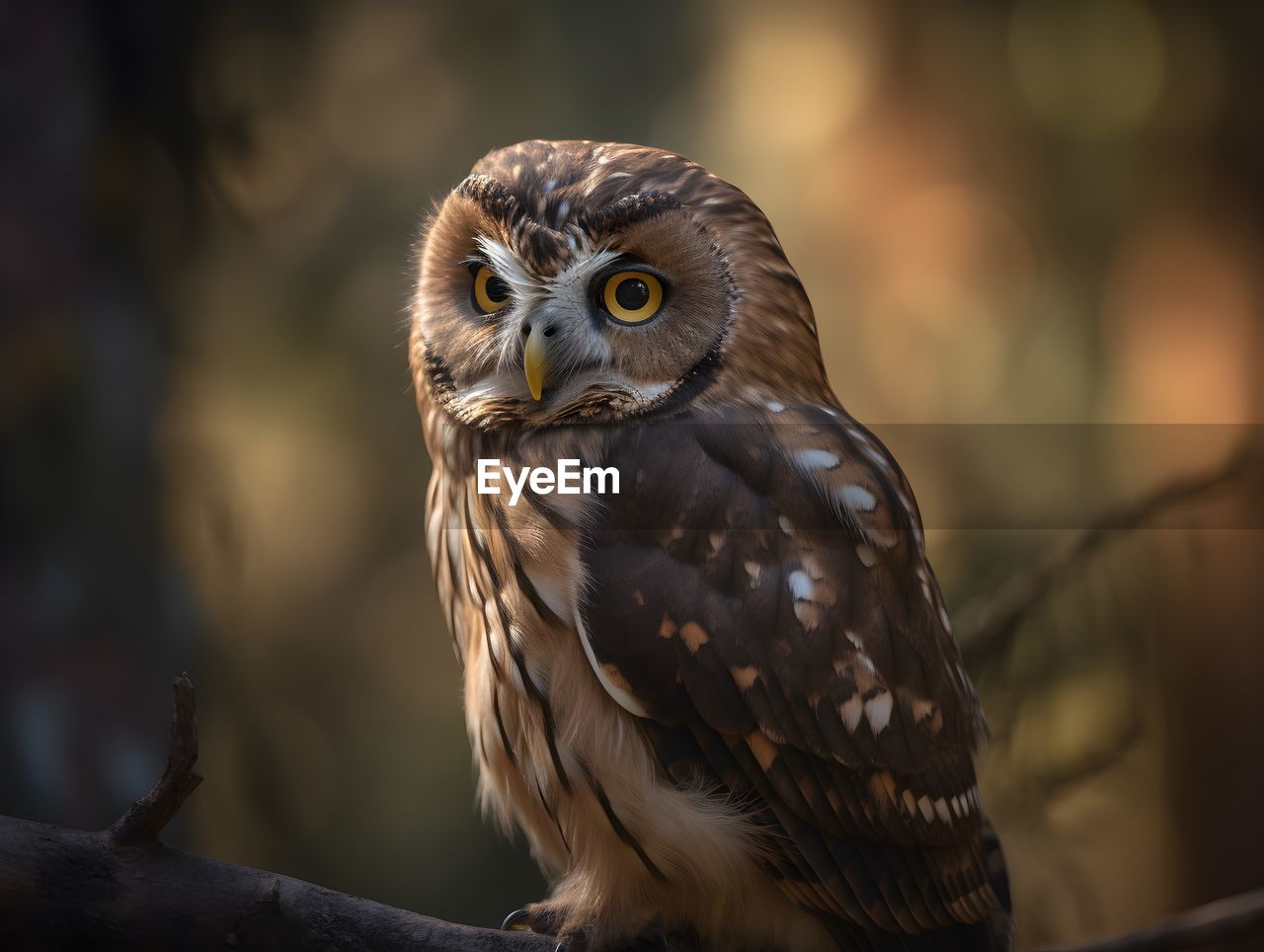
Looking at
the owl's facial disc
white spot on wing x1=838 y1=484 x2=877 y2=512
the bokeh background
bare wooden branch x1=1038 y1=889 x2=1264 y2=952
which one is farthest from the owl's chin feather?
bare wooden branch x1=1038 y1=889 x2=1264 y2=952

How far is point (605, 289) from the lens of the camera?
1.05 meters

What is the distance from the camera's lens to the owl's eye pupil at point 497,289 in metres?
1.10

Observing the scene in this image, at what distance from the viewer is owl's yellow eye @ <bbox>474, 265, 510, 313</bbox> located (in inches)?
43.4

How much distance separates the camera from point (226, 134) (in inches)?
55.3

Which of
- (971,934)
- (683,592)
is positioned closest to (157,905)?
(683,592)

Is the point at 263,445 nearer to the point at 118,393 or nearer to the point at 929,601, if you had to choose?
the point at 118,393

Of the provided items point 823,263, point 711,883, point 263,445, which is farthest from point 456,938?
point 823,263

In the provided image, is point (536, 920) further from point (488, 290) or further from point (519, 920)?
point (488, 290)

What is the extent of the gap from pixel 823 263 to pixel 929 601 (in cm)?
47

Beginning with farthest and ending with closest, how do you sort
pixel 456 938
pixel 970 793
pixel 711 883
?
pixel 970 793
pixel 711 883
pixel 456 938

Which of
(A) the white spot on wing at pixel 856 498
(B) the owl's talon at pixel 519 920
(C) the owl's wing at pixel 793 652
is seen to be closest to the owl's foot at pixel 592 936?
(B) the owl's talon at pixel 519 920

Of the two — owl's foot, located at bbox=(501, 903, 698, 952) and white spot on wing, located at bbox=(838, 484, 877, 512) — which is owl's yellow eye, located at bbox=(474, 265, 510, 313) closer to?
white spot on wing, located at bbox=(838, 484, 877, 512)

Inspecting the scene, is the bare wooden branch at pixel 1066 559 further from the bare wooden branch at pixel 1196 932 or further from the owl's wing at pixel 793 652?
the bare wooden branch at pixel 1196 932

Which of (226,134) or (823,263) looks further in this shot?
(226,134)
